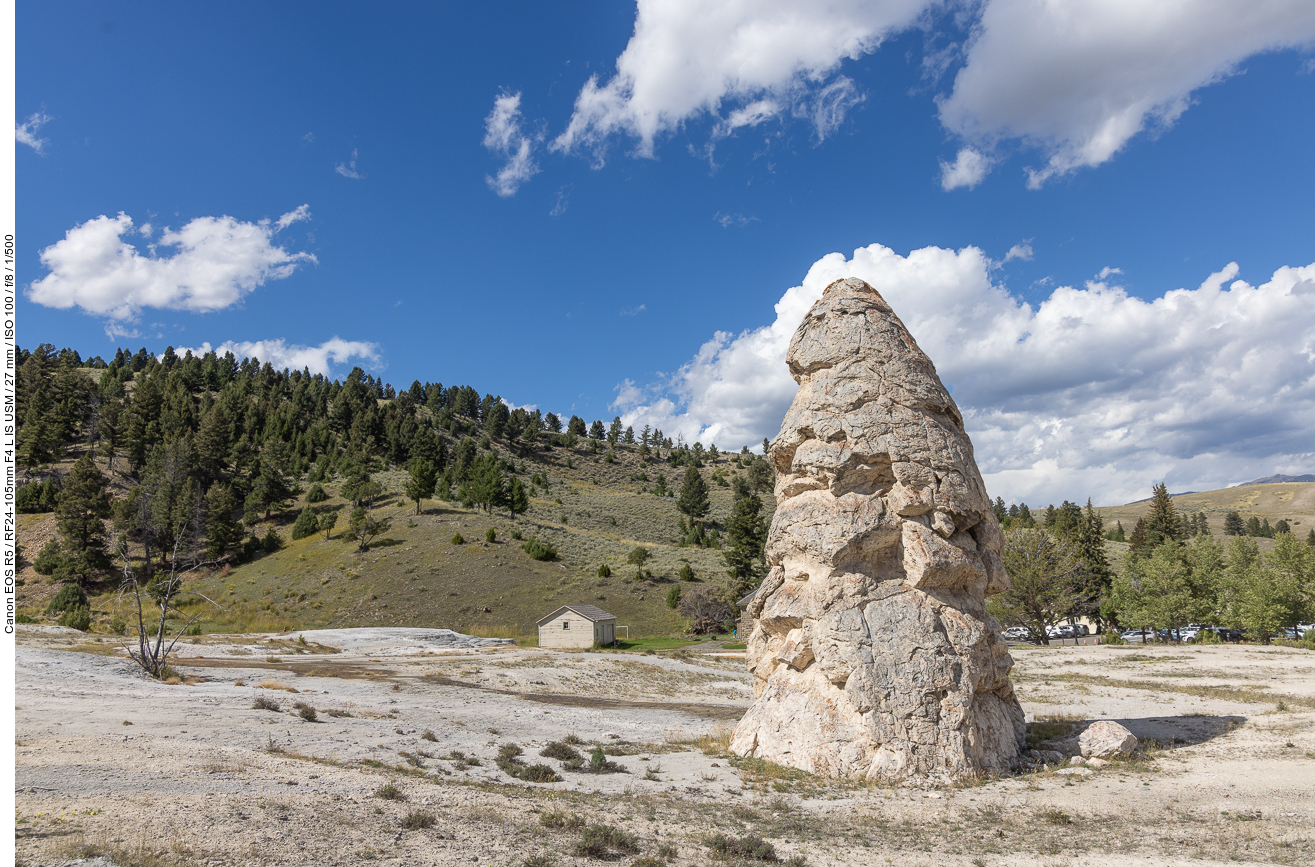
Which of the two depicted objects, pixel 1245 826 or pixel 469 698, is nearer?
pixel 1245 826

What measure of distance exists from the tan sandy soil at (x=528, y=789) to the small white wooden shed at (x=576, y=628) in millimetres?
24521

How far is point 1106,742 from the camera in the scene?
15172 mm

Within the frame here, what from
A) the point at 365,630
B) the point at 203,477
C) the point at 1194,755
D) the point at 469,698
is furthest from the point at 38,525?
the point at 1194,755

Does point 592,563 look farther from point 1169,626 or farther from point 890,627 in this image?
point 890,627

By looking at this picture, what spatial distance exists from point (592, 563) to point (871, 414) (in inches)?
2470

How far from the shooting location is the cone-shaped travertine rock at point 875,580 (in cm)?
1379

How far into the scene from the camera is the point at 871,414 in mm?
15977

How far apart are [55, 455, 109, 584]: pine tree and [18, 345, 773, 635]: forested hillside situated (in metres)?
0.20

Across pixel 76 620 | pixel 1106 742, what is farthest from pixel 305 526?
pixel 1106 742

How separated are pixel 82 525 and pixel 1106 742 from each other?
285 feet

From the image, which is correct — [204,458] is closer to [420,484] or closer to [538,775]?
[420,484]

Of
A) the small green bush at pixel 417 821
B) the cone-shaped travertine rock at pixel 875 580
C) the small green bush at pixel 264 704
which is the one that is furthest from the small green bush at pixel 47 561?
the small green bush at pixel 417 821

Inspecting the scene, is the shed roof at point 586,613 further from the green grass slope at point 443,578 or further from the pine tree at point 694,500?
the pine tree at point 694,500

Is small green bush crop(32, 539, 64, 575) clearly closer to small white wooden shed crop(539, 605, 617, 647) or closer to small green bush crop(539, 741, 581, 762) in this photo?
small white wooden shed crop(539, 605, 617, 647)
